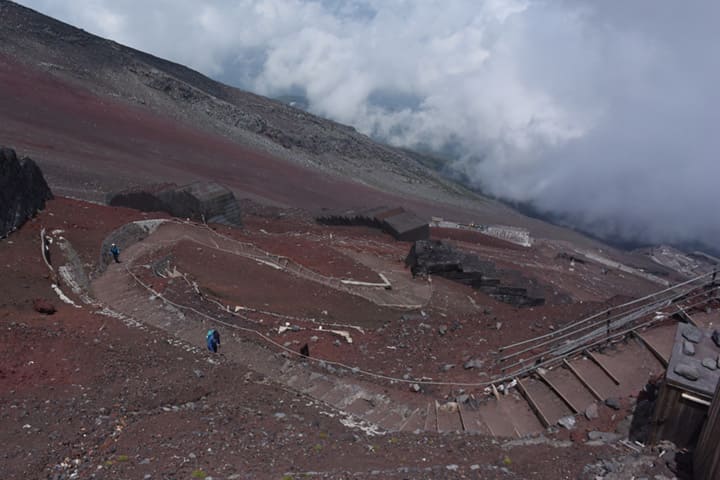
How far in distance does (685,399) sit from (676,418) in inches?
9.7

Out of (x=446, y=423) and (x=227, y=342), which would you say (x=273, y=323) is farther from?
(x=446, y=423)

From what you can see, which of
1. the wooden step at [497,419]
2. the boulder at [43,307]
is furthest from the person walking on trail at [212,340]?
the wooden step at [497,419]

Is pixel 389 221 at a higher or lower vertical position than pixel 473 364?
higher

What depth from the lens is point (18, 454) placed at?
5.58 m

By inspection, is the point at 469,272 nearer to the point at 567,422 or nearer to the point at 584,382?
the point at 584,382

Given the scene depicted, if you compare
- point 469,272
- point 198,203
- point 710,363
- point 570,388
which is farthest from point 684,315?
point 198,203

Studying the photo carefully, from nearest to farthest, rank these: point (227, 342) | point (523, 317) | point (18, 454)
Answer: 1. point (18, 454)
2. point (227, 342)
3. point (523, 317)

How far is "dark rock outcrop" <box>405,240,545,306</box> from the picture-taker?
602 inches

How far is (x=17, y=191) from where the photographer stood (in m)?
14.2

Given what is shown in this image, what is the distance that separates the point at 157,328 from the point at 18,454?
185 inches

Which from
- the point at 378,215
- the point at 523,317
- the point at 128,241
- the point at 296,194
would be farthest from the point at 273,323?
the point at 296,194

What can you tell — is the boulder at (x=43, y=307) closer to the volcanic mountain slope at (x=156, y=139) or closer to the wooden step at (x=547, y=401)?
the wooden step at (x=547, y=401)

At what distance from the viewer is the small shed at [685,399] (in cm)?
565

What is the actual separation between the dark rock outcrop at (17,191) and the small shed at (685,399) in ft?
47.0
